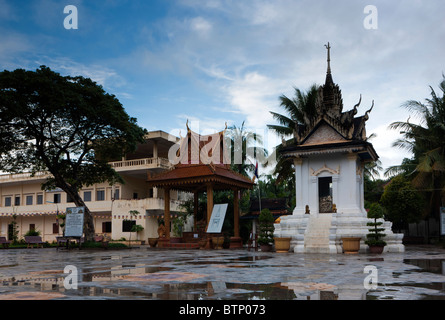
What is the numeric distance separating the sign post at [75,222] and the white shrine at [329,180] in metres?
10.6

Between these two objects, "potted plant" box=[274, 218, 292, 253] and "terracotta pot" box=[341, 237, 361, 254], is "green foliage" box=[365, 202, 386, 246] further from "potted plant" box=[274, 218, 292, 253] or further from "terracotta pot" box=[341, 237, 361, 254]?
"potted plant" box=[274, 218, 292, 253]

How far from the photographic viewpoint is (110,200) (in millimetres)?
38906

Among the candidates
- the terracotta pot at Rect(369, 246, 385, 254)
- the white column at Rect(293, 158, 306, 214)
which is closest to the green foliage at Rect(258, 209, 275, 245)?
the white column at Rect(293, 158, 306, 214)

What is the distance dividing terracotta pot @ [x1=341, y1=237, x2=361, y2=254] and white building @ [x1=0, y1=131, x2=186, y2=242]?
19414 mm

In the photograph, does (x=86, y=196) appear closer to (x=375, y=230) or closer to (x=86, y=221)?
(x=86, y=221)

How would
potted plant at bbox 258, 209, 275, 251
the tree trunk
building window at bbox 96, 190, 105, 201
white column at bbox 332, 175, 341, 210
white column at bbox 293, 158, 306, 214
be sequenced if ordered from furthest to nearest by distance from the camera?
building window at bbox 96, 190, 105, 201, the tree trunk, white column at bbox 293, 158, 306, 214, white column at bbox 332, 175, 341, 210, potted plant at bbox 258, 209, 275, 251

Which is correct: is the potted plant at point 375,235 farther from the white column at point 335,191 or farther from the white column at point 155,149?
the white column at point 155,149

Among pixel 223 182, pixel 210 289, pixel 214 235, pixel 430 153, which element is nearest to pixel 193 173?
pixel 223 182

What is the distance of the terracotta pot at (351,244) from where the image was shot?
17672 mm

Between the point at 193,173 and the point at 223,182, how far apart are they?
167cm

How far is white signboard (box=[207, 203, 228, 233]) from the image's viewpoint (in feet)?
72.0

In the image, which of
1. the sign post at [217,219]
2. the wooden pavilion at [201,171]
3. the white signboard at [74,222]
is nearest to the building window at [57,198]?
the white signboard at [74,222]

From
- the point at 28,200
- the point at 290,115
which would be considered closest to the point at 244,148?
the point at 290,115

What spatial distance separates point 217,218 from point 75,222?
312 inches
